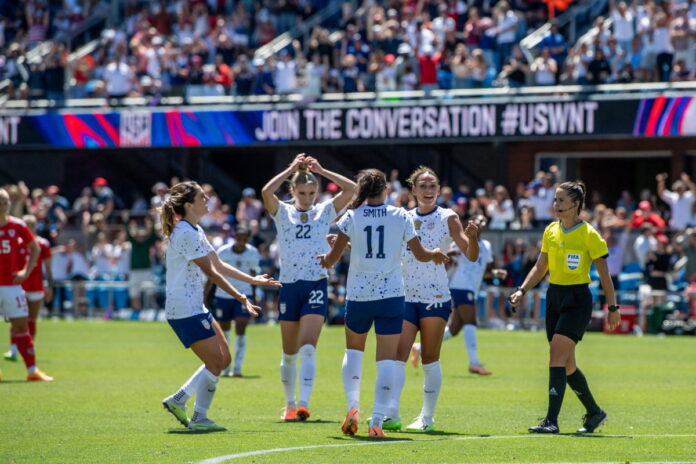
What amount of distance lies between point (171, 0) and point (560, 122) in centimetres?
1479

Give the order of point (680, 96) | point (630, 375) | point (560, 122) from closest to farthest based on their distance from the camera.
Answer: point (630, 375) → point (680, 96) → point (560, 122)

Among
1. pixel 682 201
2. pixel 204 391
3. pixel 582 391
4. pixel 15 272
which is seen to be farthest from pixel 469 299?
pixel 682 201

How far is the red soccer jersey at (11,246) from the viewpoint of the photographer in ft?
50.6

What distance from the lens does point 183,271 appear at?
34.6ft

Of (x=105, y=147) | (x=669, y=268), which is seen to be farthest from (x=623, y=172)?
(x=105, y=147)

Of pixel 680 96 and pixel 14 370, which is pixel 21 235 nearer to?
pixel 14 370

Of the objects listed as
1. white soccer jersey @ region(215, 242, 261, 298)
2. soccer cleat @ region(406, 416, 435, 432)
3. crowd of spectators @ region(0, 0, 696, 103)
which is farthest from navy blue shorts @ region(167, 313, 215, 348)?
crowd of spectators @ region(0, 0, 696, 103)

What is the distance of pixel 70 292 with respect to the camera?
32781mm

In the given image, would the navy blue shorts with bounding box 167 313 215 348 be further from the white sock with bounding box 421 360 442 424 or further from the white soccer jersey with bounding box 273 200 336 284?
the white sock with bounding box 421 360 442 424

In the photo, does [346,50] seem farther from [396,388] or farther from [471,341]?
[396,388]

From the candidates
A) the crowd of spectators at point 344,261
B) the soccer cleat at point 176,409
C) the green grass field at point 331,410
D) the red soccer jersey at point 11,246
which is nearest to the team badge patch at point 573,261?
the green grass field at point 331,410

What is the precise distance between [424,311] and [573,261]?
1331 mm

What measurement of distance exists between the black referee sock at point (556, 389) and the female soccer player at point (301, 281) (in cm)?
222

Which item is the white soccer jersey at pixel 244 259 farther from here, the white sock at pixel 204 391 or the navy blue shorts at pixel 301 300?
the white sock at pixel 204 391
